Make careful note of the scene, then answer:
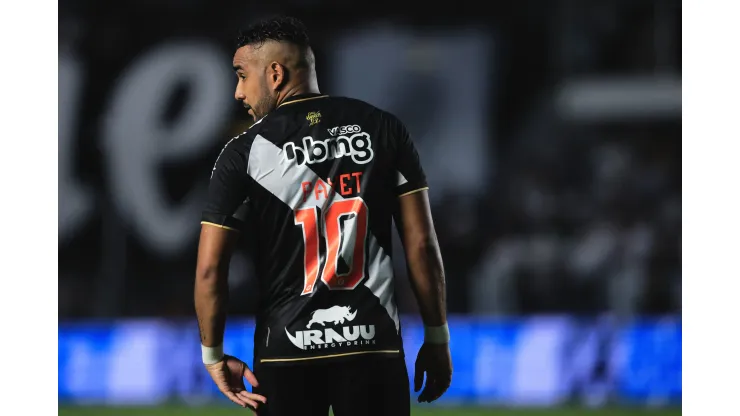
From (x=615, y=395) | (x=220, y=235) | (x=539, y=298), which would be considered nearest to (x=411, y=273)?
(x=220, y=235)

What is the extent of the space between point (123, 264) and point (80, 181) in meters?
1.13

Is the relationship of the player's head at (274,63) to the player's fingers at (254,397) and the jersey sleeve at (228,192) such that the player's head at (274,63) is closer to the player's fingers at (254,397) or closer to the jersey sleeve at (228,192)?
the jersey sleeve at (228,192)

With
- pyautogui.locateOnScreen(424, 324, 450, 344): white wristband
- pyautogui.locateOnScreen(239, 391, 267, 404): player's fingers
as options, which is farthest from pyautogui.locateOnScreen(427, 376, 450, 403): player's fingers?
pyautogui.locateOnScreen(239, 391, 267, 404): player's fingers

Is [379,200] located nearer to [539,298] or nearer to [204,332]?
[204,332]

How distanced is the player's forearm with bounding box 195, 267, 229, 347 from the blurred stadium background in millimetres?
8070

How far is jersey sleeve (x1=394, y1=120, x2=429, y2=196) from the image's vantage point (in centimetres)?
329

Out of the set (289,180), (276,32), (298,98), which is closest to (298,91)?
(298,98)

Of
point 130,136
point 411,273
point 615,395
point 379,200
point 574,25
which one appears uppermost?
point 574,25

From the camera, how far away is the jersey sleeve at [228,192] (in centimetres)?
318

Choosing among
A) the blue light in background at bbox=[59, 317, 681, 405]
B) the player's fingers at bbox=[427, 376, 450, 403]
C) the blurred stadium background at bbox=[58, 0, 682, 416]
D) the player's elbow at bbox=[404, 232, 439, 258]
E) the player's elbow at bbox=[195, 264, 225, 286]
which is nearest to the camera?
the player's elbow at bbox=[195, 264, 225, 286]

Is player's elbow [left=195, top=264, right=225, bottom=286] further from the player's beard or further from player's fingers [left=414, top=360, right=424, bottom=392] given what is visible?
player's fingers [left=414, top=360, right=424, bottom=392]

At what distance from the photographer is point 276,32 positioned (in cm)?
335

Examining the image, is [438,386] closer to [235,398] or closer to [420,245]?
[420,245]

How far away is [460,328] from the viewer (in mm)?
10109
